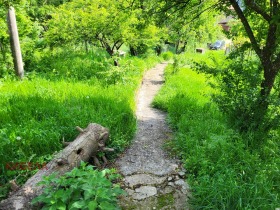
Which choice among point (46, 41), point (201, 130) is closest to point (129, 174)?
point (201, 130)

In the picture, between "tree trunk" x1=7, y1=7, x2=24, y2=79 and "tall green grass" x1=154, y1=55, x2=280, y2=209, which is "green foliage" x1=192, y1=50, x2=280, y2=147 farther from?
"tree trunk" x1=7, y1=7, x2=24, y2=79

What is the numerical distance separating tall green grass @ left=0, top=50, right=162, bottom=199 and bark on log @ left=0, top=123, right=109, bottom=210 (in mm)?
368

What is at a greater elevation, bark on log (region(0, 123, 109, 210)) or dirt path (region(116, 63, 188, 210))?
bark on log (region(0, 123, 109, 210))

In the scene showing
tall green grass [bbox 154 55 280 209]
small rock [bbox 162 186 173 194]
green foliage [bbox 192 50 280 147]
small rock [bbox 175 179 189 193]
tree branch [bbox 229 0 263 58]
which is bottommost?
small rock [bbox 162 186 173 194]

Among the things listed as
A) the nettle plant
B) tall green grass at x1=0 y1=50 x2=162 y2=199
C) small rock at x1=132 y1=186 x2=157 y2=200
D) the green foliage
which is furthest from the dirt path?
the green foliage

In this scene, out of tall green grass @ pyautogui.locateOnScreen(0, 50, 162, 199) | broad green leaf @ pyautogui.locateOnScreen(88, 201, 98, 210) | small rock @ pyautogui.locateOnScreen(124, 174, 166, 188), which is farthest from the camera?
tall green grass @ pyautogui.locateOnScreen(0, 50, 162, 199)

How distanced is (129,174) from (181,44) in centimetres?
1584

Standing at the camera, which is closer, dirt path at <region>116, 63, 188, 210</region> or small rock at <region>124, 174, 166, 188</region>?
dirt path at <region>116, 63, 188, 210</region>

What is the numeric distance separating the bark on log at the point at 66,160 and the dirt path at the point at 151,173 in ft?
1.73

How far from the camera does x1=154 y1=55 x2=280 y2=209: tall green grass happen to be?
2715mm

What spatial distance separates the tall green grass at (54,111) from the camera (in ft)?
12.2

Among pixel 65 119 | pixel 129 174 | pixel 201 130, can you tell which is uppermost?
pixel 65 119

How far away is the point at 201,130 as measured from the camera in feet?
14.6

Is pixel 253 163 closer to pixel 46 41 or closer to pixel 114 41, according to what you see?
pixel 114 41
